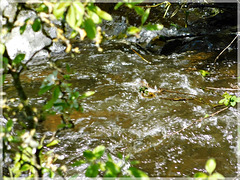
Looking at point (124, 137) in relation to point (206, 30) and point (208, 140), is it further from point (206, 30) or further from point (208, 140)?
point (206, 30)

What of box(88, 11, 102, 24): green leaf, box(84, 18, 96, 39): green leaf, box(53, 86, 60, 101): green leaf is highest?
box(88, 11, 102, 24): green leaf

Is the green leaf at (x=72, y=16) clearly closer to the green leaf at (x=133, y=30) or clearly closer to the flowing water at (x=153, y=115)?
the green leaf at (x=133, y=30)

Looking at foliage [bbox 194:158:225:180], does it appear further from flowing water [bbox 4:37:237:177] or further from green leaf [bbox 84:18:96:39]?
flowing water [bbox 4:37:237:177]

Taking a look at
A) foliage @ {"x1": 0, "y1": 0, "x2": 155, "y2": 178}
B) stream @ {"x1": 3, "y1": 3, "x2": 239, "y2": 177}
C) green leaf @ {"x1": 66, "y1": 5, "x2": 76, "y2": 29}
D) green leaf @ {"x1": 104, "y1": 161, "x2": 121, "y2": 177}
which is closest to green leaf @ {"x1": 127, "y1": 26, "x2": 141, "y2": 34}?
foliage @ {"x1": 0, "y1": 0, "x2": 155, "y2": 178}

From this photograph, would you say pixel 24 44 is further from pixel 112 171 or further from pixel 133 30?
pixel 112 171

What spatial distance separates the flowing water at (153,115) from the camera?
8.71 ft

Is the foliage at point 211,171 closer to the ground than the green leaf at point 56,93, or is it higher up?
closer to the ground

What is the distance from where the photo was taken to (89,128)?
122 inches

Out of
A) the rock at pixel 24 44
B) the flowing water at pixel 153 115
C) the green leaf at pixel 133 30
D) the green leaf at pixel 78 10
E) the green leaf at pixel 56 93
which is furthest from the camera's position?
the rock at pixel 24 44

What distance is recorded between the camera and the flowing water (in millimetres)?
2654

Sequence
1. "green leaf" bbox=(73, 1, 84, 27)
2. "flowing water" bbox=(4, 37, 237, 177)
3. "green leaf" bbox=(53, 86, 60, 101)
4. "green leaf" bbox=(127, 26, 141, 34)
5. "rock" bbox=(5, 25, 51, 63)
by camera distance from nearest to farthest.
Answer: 1. "green leaf" bbox=(73, 1, 84, 27)
2. "green leaf" bbox=(127, 26, 141, 34)
3. "green leaf" bbox=(53, 86, 60, 101)
4. "flowing water" bbox=(4, 37, 237, 177)
5. "rock" bbox=(5, 25, 51, 63)

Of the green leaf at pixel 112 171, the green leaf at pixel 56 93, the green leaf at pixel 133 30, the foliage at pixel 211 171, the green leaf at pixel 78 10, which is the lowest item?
the foliage at pixel 211 171

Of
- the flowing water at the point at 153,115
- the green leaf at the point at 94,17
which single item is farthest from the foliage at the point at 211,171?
the flowing water at the point at 153,115

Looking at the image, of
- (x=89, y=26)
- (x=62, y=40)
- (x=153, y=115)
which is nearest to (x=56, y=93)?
(x=62, y=40)
